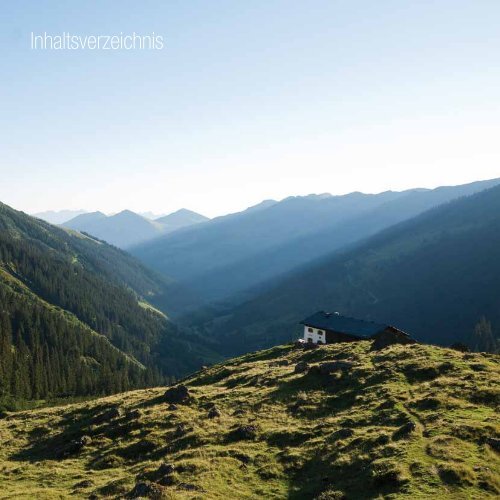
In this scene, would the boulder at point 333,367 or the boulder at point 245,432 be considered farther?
the boulder at point 333,367

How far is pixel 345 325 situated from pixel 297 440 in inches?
2311

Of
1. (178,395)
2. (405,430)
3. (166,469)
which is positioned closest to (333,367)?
(405,430)

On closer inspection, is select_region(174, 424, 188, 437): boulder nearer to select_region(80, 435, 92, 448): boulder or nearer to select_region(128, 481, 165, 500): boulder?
select_region(80, 435, 92, 448): boulder

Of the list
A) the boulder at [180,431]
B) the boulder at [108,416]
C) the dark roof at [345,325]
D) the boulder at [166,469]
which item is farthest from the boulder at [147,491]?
the dark roof at [345,325]

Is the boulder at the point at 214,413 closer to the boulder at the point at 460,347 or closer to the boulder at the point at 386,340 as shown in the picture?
the boulder at the point at 386,340

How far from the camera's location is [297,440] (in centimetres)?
3653

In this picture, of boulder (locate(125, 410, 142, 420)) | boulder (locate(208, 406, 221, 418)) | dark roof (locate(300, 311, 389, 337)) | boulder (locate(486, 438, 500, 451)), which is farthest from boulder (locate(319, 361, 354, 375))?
dark roof (locate(300, 311, 389, 337))

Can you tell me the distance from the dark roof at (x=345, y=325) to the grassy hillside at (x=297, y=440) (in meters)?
28.0

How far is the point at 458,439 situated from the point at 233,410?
2353 centimetres

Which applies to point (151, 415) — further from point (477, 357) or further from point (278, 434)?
point (477, 357)

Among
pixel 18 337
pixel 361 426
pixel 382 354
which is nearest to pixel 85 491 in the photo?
pixel 361 426

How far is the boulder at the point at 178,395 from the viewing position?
5396cm

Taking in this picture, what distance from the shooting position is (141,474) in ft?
111

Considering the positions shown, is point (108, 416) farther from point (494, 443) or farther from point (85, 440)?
point (494, 443)
